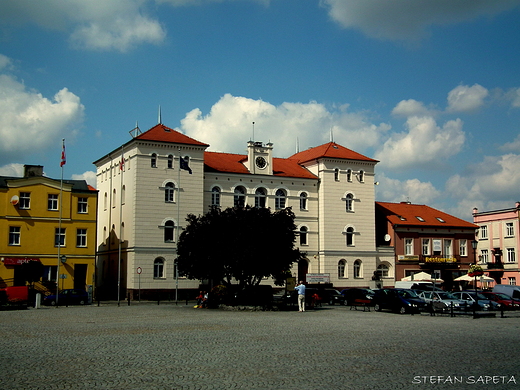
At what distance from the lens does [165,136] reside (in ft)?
197

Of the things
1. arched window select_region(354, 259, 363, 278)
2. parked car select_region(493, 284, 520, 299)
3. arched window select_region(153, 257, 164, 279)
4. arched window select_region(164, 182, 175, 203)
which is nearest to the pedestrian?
parked car select_region(493, 284, 520, 299)

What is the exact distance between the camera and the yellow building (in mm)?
51188

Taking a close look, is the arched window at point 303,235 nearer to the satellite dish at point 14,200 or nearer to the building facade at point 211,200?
the building facade at point 211,200

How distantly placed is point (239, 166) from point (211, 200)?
538 centimetres

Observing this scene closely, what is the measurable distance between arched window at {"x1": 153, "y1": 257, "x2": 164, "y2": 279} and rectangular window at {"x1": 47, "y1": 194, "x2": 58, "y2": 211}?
34.8 feet

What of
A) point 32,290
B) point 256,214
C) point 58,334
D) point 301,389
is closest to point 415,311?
point 256,214

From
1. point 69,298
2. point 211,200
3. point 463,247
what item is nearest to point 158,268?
point 211,200

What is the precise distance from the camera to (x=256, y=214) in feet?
137

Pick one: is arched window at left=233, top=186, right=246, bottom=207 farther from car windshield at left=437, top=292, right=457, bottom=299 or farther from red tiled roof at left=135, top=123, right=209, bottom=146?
car windshield at left=437, top=292, right=457, bottom=299

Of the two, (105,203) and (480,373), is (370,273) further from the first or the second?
(480,373)

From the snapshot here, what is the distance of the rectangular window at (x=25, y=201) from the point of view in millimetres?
52281

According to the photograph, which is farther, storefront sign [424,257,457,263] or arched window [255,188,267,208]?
storefront sign [424,257,457,263]

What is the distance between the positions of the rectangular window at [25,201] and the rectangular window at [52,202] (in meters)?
1.69

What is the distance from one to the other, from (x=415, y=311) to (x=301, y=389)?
25.8m
